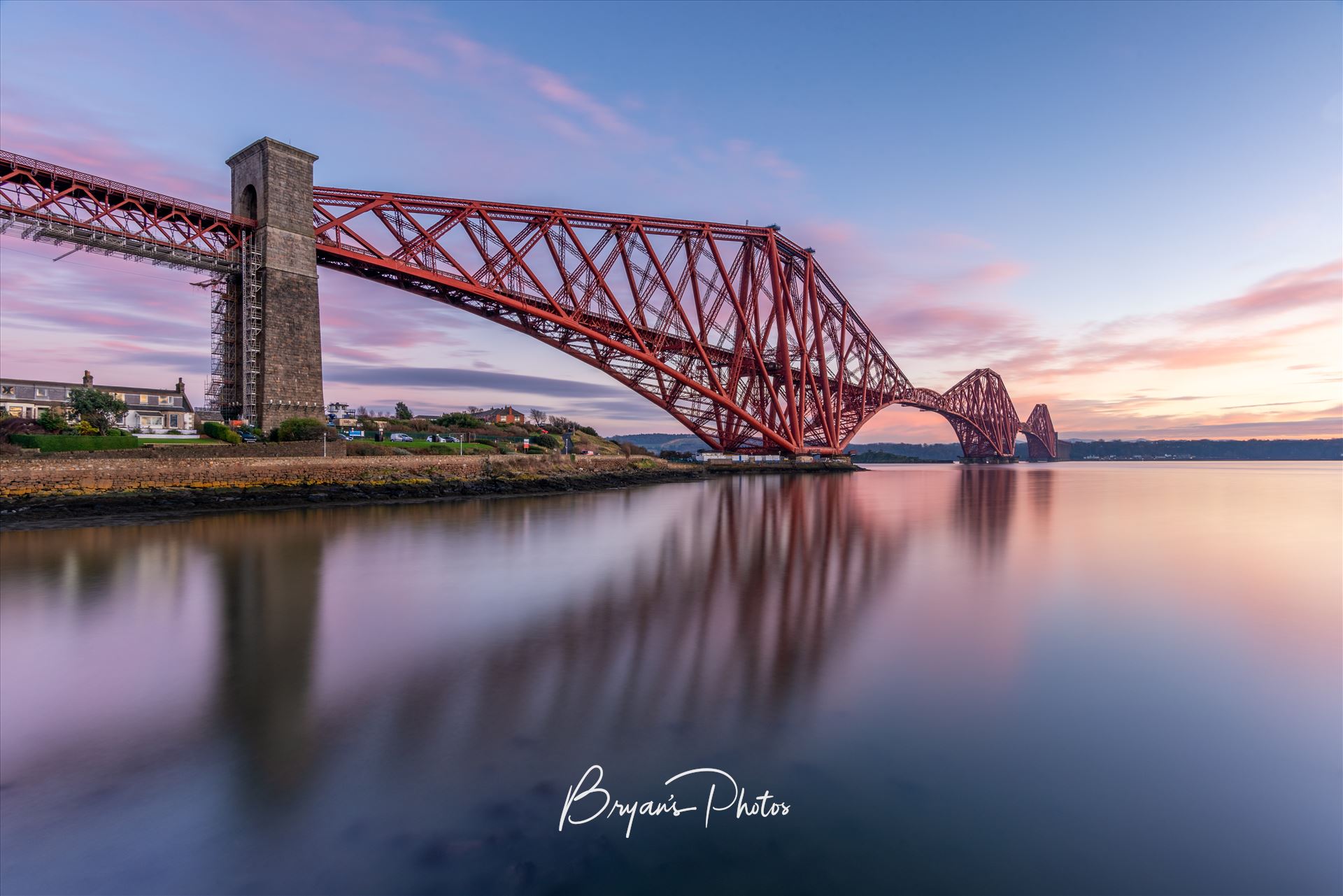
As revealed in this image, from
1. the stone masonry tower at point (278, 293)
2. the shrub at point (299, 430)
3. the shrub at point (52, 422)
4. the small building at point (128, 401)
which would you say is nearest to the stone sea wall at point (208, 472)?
the shrub at point (299, 430)

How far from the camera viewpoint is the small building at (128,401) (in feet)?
136

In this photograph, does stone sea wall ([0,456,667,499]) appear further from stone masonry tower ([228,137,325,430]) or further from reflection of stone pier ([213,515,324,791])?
reflection of stone pier ([213,515,324,791])

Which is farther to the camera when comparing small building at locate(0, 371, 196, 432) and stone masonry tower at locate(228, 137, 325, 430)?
small building at locate(0, 371, 196, 432)

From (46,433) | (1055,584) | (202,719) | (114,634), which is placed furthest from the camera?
(46,433)

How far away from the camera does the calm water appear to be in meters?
3.95

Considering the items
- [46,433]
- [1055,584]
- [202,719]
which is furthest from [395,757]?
[46,433]

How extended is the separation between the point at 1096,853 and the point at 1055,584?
1114cm

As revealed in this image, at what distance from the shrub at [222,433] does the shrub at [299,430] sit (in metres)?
1.64

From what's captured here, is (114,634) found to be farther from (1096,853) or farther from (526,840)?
(1096,853)

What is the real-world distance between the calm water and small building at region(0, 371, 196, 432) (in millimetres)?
36099

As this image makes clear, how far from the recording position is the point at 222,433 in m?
26.0

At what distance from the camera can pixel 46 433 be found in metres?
23.2

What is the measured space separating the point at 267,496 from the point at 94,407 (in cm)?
1241

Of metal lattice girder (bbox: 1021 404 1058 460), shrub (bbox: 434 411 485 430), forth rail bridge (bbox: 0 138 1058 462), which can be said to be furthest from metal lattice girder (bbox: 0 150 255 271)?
metal lattice girder (bbox: 1021 404 1058 460)
